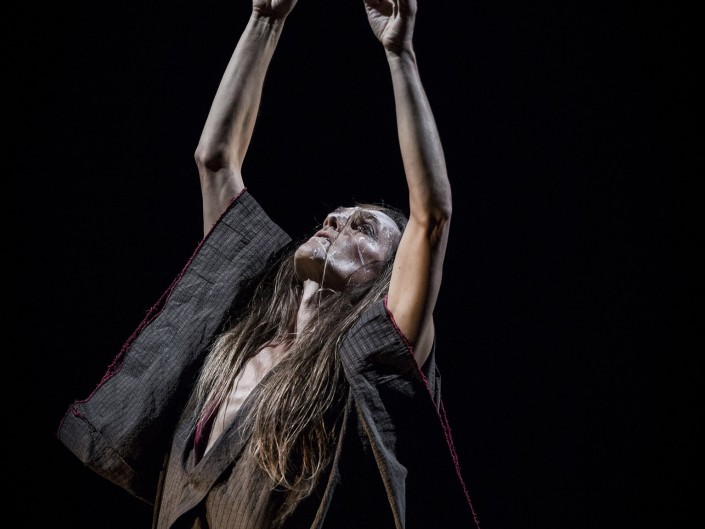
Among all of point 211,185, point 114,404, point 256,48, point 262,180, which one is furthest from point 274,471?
point 262,180

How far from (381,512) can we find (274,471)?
0.52 feet

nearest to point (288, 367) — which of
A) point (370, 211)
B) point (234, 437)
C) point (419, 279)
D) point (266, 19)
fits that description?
point (234, 437)

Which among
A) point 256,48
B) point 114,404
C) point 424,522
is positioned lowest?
point 424,522

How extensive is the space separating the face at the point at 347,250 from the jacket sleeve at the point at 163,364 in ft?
0.21

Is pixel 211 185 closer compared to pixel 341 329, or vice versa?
pixel 341 329

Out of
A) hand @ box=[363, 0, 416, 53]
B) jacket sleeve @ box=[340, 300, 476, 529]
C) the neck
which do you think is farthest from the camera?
the neck

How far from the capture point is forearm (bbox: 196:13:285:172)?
1447 millimetres

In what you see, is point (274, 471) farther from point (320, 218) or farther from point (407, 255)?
point (320, 218)

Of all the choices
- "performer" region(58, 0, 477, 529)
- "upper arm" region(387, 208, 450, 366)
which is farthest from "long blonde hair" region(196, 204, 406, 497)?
"upper arm" region(387, 208, 450, 366)

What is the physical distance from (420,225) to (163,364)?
1.55 feet

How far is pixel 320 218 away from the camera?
72.1 inches

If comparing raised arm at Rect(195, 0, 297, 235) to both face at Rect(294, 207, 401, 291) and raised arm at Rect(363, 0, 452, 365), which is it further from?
→ raised arm at Rect(363, 0, 452, 365)

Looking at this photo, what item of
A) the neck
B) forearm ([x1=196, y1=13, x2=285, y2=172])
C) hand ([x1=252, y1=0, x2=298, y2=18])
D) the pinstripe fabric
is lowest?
the pinstripe fabric

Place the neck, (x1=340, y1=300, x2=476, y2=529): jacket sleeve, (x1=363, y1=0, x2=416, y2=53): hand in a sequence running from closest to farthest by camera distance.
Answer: (x1=340, y1=300, x2=476, y2=529): jacket sleeve
(x1=363, y1=0, x2=416, y2=53): hand
the neck
